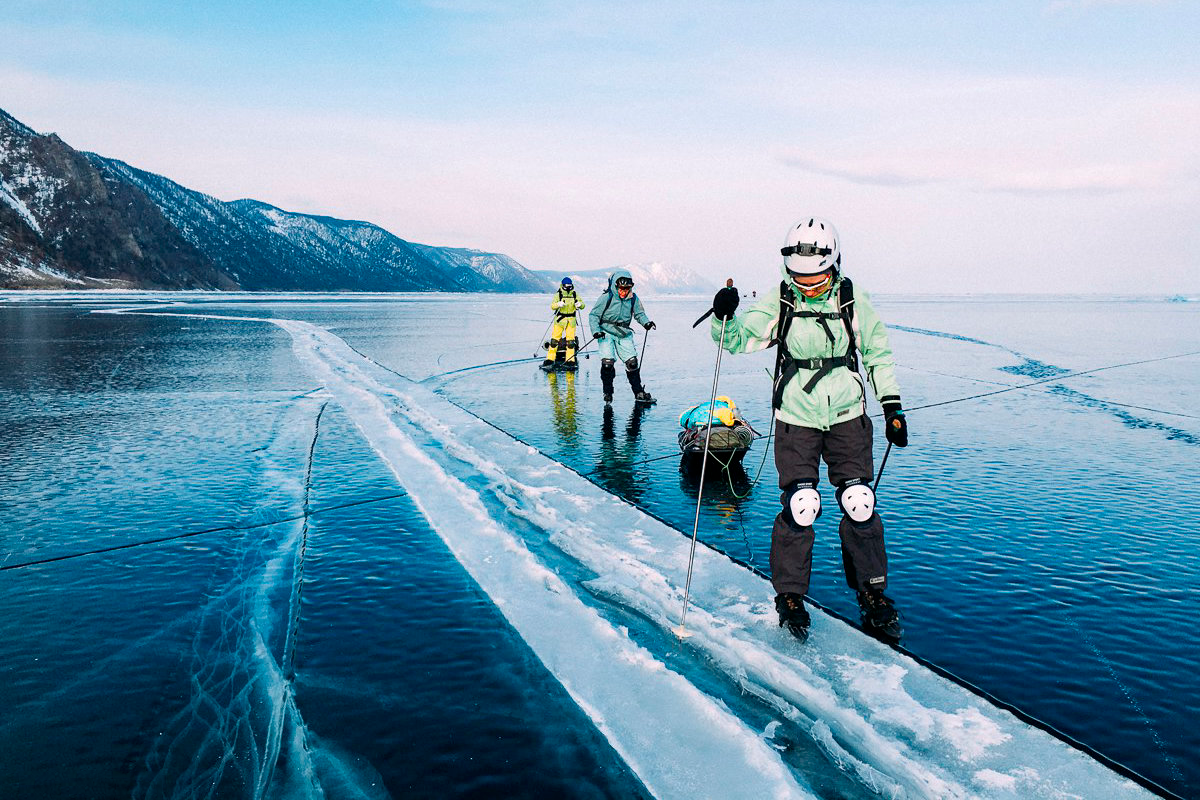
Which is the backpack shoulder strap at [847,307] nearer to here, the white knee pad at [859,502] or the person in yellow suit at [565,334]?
the white knee pad at [859,502]

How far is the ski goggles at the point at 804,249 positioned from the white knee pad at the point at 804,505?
1.25 m

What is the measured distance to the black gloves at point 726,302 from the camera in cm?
407

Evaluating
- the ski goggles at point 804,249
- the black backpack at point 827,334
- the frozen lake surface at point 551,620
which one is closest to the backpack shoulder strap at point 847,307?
the black backpack at point 827,334

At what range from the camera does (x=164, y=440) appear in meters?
8.11

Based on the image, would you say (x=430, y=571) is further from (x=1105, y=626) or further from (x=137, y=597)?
(x=1105, y=626)

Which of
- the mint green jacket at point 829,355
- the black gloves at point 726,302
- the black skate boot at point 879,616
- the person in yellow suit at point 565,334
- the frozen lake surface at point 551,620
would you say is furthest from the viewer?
the person in yellow suit at point 565,334

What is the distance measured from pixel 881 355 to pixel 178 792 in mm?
3749

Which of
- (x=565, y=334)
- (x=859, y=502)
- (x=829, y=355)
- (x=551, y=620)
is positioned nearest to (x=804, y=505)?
(x=859, y=502)

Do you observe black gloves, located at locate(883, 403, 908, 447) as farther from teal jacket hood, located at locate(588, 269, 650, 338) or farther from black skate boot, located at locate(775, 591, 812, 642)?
teal jacket hood, located at locate(588, 269, 650, 338)

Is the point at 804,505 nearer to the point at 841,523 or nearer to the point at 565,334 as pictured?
the point at 841,523

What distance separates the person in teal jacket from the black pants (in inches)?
266

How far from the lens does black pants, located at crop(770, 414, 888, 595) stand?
3811mm

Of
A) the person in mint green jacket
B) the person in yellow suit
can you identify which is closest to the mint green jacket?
the person in mint green jacket

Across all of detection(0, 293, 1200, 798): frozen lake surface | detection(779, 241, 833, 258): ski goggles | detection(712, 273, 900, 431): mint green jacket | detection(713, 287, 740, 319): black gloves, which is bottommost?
detection(0, 293, 1200, 798): frozen lake surface
